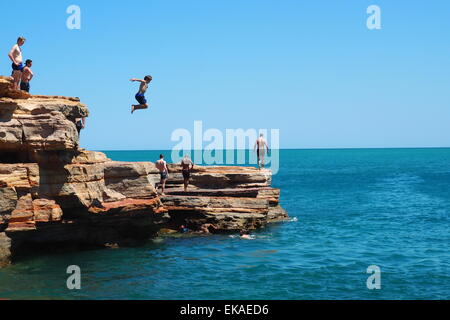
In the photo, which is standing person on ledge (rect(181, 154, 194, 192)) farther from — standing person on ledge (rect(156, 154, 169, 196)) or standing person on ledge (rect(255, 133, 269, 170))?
standing person on ledge (rect(255, 133, 269, 170))

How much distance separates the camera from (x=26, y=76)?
23625 millimetres

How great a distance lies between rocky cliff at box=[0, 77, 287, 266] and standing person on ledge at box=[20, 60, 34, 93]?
0.55 metres

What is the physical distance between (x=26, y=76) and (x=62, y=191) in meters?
5.60

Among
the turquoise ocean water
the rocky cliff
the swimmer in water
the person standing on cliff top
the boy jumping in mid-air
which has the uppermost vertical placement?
the person standing on cliff top

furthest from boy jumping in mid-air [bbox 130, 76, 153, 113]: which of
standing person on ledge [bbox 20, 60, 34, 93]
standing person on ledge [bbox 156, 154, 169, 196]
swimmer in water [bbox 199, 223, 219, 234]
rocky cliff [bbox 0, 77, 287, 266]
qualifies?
swimmer in water [bbox 199, 223, 219, 234]

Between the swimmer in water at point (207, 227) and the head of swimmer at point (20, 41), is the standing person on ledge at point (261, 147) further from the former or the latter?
the head of swimmer at point (20, 41)

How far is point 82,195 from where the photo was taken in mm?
24078

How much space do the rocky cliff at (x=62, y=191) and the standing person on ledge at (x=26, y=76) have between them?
552mm

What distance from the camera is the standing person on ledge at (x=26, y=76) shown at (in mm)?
23406

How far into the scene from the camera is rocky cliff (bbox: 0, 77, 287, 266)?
871 inches

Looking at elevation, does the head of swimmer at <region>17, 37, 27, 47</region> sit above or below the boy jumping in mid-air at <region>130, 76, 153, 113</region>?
above

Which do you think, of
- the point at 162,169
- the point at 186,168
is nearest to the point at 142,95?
the point at 162,169

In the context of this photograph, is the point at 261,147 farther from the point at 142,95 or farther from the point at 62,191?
the point at 62,191
